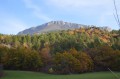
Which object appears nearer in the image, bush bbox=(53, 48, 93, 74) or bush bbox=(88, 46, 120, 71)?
bush bbox=(53, 48, 93, 74)

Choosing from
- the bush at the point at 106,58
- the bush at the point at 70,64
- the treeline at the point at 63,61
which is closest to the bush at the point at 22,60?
the treeline at the point at 63,61

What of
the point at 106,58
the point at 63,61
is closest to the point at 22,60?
the point at 63,61

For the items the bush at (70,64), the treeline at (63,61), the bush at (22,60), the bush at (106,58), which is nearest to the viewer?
the bush at (70,64)

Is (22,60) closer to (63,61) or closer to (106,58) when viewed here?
(63,61)

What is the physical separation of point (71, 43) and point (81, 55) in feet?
87.9

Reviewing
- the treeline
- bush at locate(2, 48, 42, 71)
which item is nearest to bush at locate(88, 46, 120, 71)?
the treeline

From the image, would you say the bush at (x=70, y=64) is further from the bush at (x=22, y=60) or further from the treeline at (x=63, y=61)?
the bush at (x=22, y=60)

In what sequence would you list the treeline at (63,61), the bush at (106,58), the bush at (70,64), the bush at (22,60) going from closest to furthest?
the bush at (70,64) → the treeline at (63,61) → the bush at (22,60) → the bush at (106,58)

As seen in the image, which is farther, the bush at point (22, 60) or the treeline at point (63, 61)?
the bush at point (22, 60)

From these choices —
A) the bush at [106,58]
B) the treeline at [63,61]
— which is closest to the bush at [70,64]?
the treeline at [63,61]

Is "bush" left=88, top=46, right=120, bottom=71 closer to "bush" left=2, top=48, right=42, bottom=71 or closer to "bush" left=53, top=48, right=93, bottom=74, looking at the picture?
"bush" left=53, top=48, right=93, bottom=74

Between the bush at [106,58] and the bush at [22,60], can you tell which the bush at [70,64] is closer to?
the bush at [106,58]

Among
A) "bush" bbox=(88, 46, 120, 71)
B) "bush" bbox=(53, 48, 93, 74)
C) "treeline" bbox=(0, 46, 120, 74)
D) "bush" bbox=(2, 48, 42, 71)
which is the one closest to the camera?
"bush" bbox=(53, 48, 93, 74)

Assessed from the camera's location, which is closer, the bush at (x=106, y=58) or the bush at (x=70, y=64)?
the bush at (x=70, y=64)
